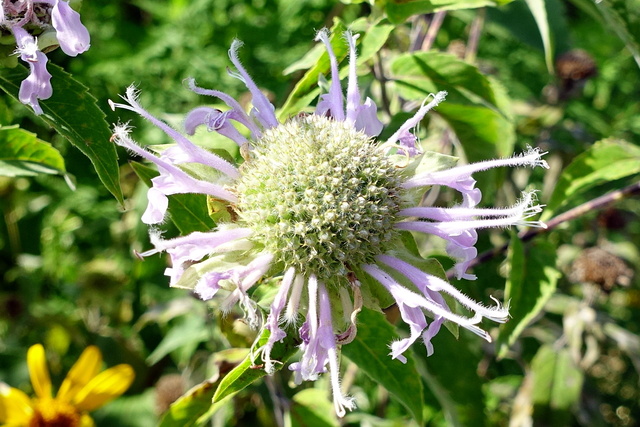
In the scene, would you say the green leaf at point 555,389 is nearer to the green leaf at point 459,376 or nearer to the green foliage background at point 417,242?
the green foliage background at point 417,242

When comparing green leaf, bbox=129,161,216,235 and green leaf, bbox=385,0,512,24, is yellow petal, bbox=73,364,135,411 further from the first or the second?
green leaf, bbox=385,0,512,24

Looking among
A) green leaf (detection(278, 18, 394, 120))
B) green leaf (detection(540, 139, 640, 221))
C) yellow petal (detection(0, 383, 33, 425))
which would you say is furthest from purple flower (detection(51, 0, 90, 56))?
yellow petal (detection(0, 383, 33, 425))

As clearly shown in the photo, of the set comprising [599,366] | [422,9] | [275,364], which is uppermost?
[422,9]

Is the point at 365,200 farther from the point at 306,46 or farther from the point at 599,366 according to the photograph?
the point at 599,366

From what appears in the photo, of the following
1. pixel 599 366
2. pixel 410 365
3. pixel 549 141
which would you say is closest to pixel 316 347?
pixel 410 365

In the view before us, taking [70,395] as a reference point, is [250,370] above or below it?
above

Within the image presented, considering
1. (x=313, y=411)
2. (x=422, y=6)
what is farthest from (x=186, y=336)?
(x=422, y=6)

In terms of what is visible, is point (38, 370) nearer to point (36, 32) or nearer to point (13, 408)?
point (13, 408)
